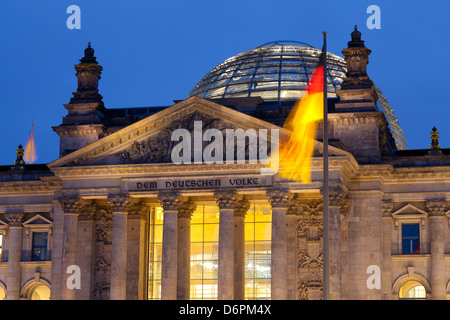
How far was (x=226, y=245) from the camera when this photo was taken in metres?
59.4

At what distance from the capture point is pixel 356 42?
Answer: 66750 mm

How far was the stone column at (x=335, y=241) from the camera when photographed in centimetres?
5734

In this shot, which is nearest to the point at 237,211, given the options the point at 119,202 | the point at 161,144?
the point at 161,144

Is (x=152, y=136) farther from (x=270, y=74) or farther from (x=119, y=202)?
(x=270, y=74)

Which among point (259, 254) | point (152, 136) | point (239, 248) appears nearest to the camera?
point (152, 136)

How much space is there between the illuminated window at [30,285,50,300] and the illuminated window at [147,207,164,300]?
906 cm

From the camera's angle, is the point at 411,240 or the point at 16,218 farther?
the point at 16,218

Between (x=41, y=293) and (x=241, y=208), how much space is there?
61.6ft

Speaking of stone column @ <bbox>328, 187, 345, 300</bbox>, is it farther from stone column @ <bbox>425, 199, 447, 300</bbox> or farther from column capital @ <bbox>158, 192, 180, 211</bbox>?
column capital @ <bbox>158, 192, 180, 211</bbox>

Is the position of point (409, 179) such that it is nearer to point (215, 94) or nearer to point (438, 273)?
point (438, 273)

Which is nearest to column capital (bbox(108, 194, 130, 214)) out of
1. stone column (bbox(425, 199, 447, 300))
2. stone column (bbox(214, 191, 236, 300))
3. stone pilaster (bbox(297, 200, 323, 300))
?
stone column (bbox(214, 191, 236, 300))

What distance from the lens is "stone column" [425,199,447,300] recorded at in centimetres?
6194

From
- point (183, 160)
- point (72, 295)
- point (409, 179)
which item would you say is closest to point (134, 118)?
point (183, 160)

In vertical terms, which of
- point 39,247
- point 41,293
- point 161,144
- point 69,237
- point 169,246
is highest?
point 161,144
